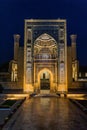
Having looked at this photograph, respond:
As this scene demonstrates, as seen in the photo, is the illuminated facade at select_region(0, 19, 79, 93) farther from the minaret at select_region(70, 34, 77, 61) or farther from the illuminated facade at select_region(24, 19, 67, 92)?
the minaret at select_region(70, 34, 77, 61)

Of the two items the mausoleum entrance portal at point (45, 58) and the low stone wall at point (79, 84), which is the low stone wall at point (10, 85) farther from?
the low stone wall at point (79, 84)

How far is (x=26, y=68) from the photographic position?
73.3ft

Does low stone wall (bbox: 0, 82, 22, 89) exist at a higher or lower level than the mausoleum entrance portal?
lower

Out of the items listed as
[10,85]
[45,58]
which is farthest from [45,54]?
[10,85]

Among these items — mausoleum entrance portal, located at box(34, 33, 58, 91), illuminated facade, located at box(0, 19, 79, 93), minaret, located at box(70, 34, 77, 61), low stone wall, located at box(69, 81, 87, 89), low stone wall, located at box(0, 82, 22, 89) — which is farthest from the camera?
minaret, located at box(70, 34, 77, 61)

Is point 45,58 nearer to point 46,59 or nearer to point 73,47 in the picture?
point 46,59

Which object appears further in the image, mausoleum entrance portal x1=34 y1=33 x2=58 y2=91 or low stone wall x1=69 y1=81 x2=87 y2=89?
low stone wall x1=69 y1=81 x2=87 y2=89

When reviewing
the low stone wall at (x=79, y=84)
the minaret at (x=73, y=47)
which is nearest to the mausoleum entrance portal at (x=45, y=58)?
the low stone wall at (x=79, y=84)

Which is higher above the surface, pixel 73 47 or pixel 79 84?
pixel 73 47

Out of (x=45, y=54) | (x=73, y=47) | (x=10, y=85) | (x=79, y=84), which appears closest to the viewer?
(x=45, y=54)

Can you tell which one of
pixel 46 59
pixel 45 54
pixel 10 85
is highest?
pixel 45 54

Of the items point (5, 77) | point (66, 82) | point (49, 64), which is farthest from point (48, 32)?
point (5, 77)

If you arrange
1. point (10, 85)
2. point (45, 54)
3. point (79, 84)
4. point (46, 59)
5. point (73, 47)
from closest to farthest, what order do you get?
point (46, 59)
point (45, 54)
point (10, 85)
point (79, 84)
point (73, 47)

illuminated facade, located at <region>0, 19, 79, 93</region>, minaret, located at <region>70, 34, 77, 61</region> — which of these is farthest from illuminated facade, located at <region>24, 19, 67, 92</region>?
minaret, located at <region>70, 34, 77, 61</region>
